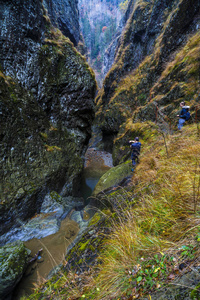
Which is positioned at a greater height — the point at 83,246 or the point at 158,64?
the point at 158,64

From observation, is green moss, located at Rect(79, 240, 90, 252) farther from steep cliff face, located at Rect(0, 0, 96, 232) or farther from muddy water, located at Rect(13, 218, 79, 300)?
steep cliff face, located at Rect(0, 0, 96, 232)

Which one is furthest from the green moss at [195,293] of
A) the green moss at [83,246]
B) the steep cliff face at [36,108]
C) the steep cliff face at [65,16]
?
the steep cliff face at [65,16]

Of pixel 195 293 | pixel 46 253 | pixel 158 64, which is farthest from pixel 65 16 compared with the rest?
pixel 195 293

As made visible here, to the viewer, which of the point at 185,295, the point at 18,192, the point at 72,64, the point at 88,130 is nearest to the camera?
the point at 185,295

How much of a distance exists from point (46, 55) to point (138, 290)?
1099 centimetres

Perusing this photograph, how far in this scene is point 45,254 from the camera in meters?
4.94

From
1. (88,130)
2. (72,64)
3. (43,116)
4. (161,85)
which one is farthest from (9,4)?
(161,85)

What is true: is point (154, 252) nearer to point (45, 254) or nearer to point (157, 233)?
point (157, 233)

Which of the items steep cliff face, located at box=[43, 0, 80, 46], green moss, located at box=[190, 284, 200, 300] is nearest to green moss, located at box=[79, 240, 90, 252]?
green moss, located at box=[190, 284, 200, 300]

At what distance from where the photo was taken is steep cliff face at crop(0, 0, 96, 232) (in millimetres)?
6020

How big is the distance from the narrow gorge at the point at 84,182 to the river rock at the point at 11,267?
0.09ft

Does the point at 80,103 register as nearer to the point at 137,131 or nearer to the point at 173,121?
the point at 137,131

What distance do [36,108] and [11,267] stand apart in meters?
7.21

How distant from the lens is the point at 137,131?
375 inches
